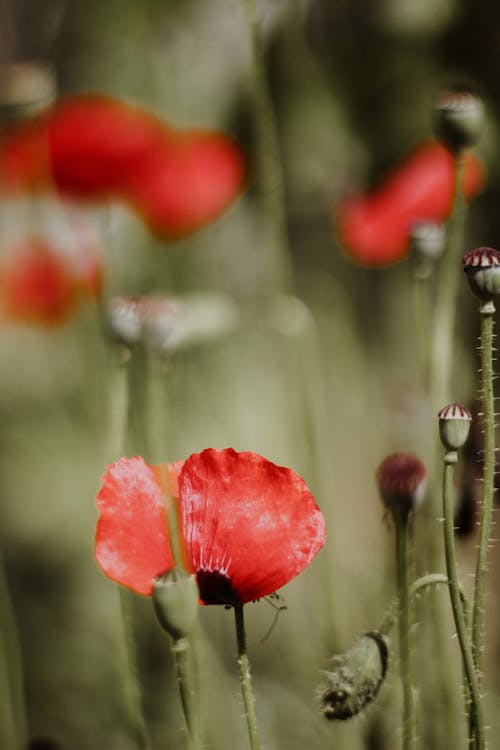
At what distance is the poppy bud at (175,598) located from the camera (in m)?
0.22

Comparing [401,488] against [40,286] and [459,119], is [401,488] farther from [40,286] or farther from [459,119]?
[40,286]

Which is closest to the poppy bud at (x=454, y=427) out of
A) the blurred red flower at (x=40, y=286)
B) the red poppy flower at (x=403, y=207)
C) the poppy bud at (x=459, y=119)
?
the poppy bud at (x=459, y=119)

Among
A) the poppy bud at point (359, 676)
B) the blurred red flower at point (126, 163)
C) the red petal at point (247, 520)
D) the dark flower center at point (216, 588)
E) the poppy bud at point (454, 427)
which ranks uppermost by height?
the blurred red flower at point (126, 163)

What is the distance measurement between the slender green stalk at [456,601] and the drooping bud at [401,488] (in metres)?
0.03

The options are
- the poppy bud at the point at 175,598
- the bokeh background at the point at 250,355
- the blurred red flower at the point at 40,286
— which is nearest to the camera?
the poppy bud at the point at 175,598

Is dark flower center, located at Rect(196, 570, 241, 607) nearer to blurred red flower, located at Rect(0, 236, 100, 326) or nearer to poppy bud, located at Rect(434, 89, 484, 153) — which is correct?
poppy bud, located at Rect(434, 89, 484, 153)

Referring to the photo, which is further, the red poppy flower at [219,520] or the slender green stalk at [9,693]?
the slender green stalk at [9,693]

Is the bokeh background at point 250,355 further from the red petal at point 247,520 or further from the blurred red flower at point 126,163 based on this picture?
the red petal at point 247,520

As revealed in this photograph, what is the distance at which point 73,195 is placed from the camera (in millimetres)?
612

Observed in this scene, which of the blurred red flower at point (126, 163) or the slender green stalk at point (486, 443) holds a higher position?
the blurred red flower at point (126, 163)

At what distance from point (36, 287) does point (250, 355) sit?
229 mm

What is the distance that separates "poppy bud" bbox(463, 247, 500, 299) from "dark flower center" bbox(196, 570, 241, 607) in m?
0.10

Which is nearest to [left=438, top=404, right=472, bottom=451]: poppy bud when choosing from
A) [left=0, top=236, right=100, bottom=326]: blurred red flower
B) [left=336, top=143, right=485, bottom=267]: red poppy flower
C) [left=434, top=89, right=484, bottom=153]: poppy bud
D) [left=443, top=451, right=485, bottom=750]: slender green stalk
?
[left=443, top=451, right=485, bottom=750]: slender green stalk

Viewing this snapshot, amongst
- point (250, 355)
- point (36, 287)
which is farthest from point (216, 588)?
point (250, 355)
